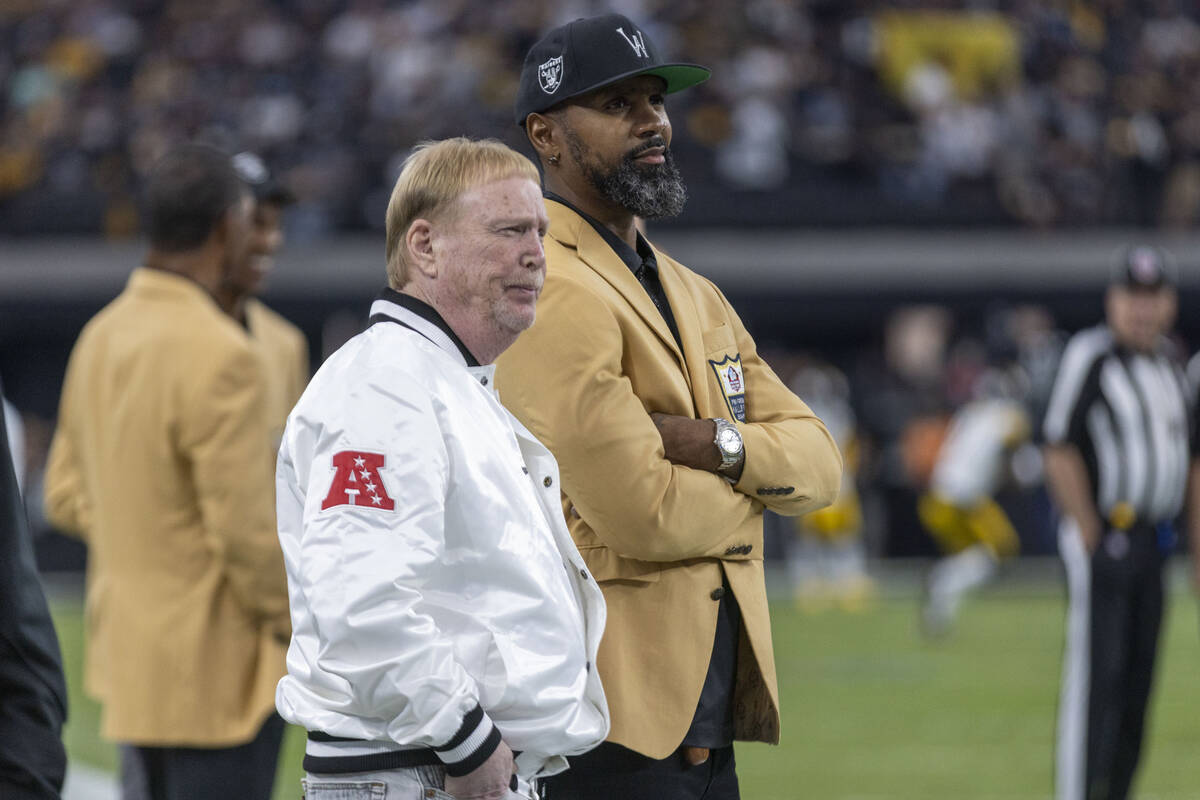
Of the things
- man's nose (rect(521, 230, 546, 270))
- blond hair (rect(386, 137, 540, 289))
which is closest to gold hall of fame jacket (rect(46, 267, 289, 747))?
blond hair (rect(386, 137, 540, 289))

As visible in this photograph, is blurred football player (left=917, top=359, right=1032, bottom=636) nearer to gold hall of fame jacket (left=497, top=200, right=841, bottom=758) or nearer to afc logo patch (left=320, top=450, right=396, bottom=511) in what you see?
gold hall of fame jacket (left=497, top=200, right=841, bottom=758)

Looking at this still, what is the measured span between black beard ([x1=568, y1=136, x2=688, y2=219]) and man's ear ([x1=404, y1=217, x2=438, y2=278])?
0.71 metres

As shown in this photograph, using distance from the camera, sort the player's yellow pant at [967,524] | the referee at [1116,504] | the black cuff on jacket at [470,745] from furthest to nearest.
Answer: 1. the player's yellow pant at [967,524]
2. the referee at [1116,504]
3. the black cuff on jacket at [470,745]

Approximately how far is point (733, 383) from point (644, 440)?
0.44 meters

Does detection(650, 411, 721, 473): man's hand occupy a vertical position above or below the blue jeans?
above

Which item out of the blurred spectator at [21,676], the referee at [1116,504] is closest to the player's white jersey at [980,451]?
the referee at [1116,504]

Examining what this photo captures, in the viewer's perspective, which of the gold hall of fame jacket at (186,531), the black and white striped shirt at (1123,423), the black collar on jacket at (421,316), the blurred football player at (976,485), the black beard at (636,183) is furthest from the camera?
the blurred football player at (976,485)

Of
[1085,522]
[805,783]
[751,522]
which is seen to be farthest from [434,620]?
[805,783]

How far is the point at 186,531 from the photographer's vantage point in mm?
4383

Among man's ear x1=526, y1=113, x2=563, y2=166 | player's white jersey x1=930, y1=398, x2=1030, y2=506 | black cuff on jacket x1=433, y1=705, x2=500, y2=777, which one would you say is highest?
man's ear x1=526, y1=113, x2=563, y2=166

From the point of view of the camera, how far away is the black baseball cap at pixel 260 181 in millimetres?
4773

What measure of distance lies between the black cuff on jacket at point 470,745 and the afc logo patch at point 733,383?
1196 millimetres

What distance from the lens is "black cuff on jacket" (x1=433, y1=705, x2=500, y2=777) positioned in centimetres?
251

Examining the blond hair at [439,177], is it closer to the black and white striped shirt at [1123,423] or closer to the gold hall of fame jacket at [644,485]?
the gold hall of fame jacket at [644,485]
